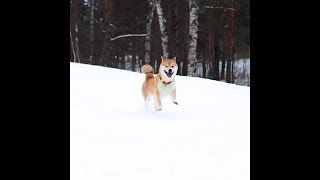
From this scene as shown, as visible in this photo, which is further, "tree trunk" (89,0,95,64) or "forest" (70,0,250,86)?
"tree trunk" (89,0,95,64)

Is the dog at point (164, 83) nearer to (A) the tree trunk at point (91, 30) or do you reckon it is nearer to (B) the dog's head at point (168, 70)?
(B) the dog's head at point (168, 70)

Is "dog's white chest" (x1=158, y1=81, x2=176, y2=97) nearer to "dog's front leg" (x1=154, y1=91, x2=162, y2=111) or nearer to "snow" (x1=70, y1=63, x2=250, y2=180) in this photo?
"dog's front leg" (x1=154, y1=91, x2=162, y2=111)

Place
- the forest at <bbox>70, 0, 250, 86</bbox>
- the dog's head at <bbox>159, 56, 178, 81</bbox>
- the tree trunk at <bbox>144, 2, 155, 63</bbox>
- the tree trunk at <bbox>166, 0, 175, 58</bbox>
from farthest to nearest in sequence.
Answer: the tree trunk at <bbox>144, 2, 155, 63</bbox> < the tree trunk at <bbox>166, 0, 175, 58</bbox> < the forest at <bbox>70, 0, 250, 86</bbox> < the dog's head at <bbox>159, 56, 178, 81</bbox>

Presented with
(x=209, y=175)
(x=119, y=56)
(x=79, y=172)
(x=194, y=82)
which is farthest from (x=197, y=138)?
(x=119, y=56)

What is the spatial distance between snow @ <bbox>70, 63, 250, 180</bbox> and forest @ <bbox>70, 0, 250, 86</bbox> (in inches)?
362

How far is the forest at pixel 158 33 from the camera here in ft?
53.1

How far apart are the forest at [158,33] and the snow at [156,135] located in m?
9.19

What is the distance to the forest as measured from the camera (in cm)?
1617

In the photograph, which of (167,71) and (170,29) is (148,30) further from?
(167,71)

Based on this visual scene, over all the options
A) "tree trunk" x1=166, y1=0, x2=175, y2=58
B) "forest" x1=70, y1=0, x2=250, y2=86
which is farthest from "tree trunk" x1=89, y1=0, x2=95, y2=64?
"tree trunk" x1=166, y1=0, x2=175, y2=58

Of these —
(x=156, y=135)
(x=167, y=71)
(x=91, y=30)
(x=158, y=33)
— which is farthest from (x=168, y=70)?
(x=91, y=30)

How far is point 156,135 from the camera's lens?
421 cm

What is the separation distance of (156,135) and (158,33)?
44.8 ft
